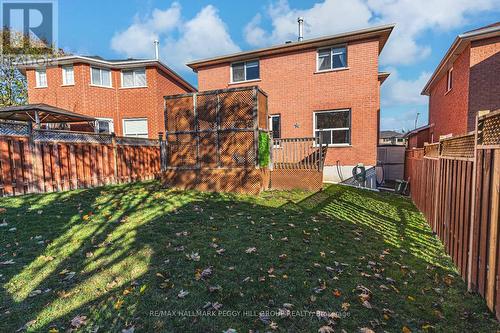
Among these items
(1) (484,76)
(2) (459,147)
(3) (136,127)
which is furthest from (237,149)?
(3) (136,127)

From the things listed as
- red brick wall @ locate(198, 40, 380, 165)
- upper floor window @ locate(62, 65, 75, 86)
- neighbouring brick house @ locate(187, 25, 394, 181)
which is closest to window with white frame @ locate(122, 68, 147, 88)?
upper floor window @ locate(62, 65, 75, 86)

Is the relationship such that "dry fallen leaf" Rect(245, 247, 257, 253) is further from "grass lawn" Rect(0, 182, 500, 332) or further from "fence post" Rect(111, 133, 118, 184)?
"fence post" Rect(111, 133, 118, 184)

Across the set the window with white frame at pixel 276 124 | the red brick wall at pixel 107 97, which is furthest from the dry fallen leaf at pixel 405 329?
the red brick wall at pixel 107 97

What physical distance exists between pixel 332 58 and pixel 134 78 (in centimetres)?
1195

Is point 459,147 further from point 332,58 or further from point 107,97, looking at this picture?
point 107,97

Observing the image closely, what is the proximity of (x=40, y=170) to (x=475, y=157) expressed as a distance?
31.4 ft

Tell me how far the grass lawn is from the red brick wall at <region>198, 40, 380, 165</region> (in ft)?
21.8

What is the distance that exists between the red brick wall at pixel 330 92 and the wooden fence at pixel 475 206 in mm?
7368

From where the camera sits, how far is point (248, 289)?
3.06 metres

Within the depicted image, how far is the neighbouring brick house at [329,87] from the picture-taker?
1186 cm

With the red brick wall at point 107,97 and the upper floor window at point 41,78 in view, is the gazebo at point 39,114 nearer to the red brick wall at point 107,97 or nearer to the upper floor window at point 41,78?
the red brick wall at point 107,97

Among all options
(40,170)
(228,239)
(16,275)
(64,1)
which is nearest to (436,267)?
(228,239)

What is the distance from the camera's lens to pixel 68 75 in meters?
15.6

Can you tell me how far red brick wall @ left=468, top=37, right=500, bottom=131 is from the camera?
986 cm
